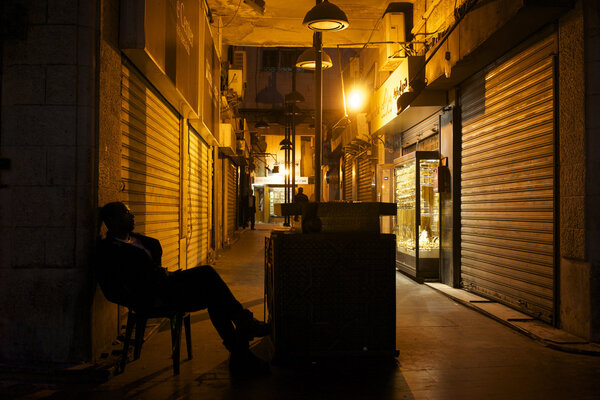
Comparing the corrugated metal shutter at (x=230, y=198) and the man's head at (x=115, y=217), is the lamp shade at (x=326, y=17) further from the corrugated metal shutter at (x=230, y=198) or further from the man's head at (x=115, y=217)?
the corrugated metal shutter at (x=230, y=198)

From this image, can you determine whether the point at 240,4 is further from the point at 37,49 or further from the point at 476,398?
the point at 476,398

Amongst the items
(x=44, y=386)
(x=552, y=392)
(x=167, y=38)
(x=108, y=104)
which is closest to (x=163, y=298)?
(x=44, y=386)

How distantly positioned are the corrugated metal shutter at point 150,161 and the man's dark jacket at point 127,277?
138 centimetres

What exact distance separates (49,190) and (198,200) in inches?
262

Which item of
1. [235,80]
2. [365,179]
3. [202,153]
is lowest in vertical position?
[365,179]

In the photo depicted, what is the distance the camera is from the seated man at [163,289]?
11.9ft

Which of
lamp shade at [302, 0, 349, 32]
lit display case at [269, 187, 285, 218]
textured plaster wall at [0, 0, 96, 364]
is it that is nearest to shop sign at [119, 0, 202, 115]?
textured plaster wall at [0, 0, 96, 364]

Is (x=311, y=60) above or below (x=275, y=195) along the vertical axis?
above

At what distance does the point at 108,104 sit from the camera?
417 centimetres

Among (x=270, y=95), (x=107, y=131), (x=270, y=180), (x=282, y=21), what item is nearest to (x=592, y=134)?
(x=107, y=131)

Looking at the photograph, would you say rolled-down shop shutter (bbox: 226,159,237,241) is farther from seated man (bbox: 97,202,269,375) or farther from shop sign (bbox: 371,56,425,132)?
seated man (bbox: 97,202,269,375)

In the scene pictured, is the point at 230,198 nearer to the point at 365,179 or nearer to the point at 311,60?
the point at 365,179

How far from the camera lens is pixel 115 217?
3895 mm

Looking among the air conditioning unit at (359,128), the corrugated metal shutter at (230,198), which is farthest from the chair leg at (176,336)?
the corrugated metal shutter at (230,198)
